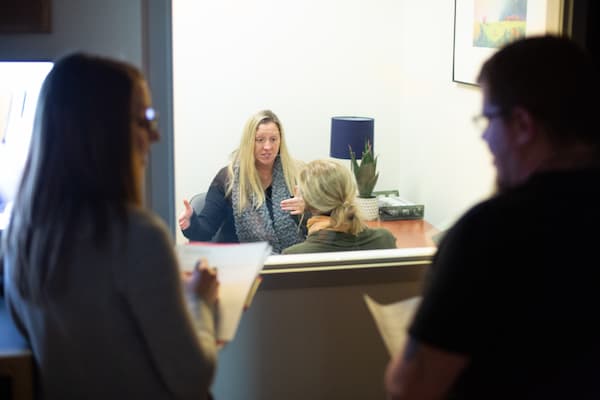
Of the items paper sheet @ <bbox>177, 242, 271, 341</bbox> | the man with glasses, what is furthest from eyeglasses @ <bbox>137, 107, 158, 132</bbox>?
the man with glasses

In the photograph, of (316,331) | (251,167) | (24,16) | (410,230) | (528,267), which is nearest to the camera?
(528,267)

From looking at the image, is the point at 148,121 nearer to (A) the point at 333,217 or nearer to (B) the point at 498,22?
(A) the point at 333,217

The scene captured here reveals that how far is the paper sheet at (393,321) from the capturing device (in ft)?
4.63

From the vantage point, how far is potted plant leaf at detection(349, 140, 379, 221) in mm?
3914

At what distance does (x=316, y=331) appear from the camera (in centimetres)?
223

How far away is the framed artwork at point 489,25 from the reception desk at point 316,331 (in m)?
0.84

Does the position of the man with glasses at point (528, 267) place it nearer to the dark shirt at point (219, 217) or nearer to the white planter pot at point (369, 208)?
the dark shirt at point (219, 217)

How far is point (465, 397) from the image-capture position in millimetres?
1075

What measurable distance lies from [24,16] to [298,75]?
8.08 feet

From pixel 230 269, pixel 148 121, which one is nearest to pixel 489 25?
pixel 230 269

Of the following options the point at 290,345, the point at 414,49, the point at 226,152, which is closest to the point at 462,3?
the point at 414,49

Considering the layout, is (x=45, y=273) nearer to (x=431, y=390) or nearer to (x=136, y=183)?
(x=136, y=183)

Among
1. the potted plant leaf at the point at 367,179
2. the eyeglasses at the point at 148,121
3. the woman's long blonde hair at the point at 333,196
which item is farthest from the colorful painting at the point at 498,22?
the eyeglasses at the point at 148,121

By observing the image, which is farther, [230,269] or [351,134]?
[351,134]
